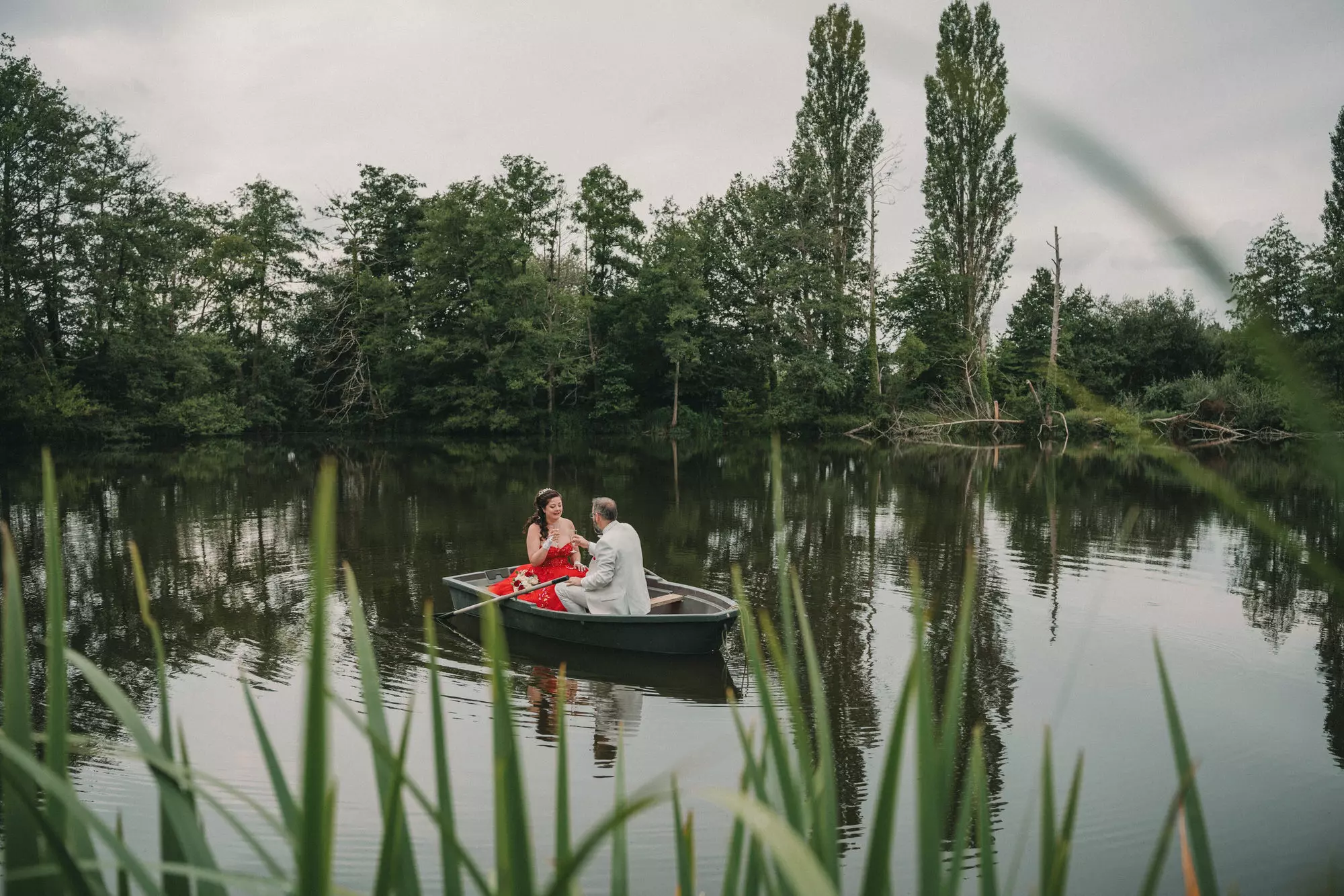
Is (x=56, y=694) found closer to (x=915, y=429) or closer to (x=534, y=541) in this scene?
(x=534, y=541)

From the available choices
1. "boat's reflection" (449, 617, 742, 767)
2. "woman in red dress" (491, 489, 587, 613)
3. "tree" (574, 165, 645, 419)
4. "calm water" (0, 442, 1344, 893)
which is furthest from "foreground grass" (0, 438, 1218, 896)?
"tree" (574, 165, 645, 419)

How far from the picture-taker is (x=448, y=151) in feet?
117

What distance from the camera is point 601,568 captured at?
23.4ft

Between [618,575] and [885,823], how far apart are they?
6.63m

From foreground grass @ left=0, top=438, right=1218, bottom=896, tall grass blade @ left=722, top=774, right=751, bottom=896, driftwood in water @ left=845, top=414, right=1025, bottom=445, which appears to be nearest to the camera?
foreground grass @ left=0, top=438, right=1218, bottom=896

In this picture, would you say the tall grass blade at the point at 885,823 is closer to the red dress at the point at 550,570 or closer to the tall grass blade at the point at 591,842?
the tall grass blade at the point at 591,842

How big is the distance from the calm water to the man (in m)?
0.42

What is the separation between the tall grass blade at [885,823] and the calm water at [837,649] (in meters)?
0.15

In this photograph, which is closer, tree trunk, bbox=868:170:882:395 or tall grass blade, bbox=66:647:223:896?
tall grass blade, bbox=66:647:223:896

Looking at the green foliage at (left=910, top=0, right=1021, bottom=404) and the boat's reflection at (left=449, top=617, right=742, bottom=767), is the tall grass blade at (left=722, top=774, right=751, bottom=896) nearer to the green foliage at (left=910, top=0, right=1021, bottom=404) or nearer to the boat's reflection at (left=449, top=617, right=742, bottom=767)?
the boat's reflection at (left=449, top=617, right=742, bottom=767)

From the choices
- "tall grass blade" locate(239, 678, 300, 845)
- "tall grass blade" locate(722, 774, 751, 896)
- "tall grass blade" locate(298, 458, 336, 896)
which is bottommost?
"tall grass blade" locate(722, 774, 751, 896)

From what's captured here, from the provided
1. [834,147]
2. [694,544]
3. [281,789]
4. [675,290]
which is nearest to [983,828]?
[281,789]

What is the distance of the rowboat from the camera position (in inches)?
267

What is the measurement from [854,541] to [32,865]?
11.4 m
